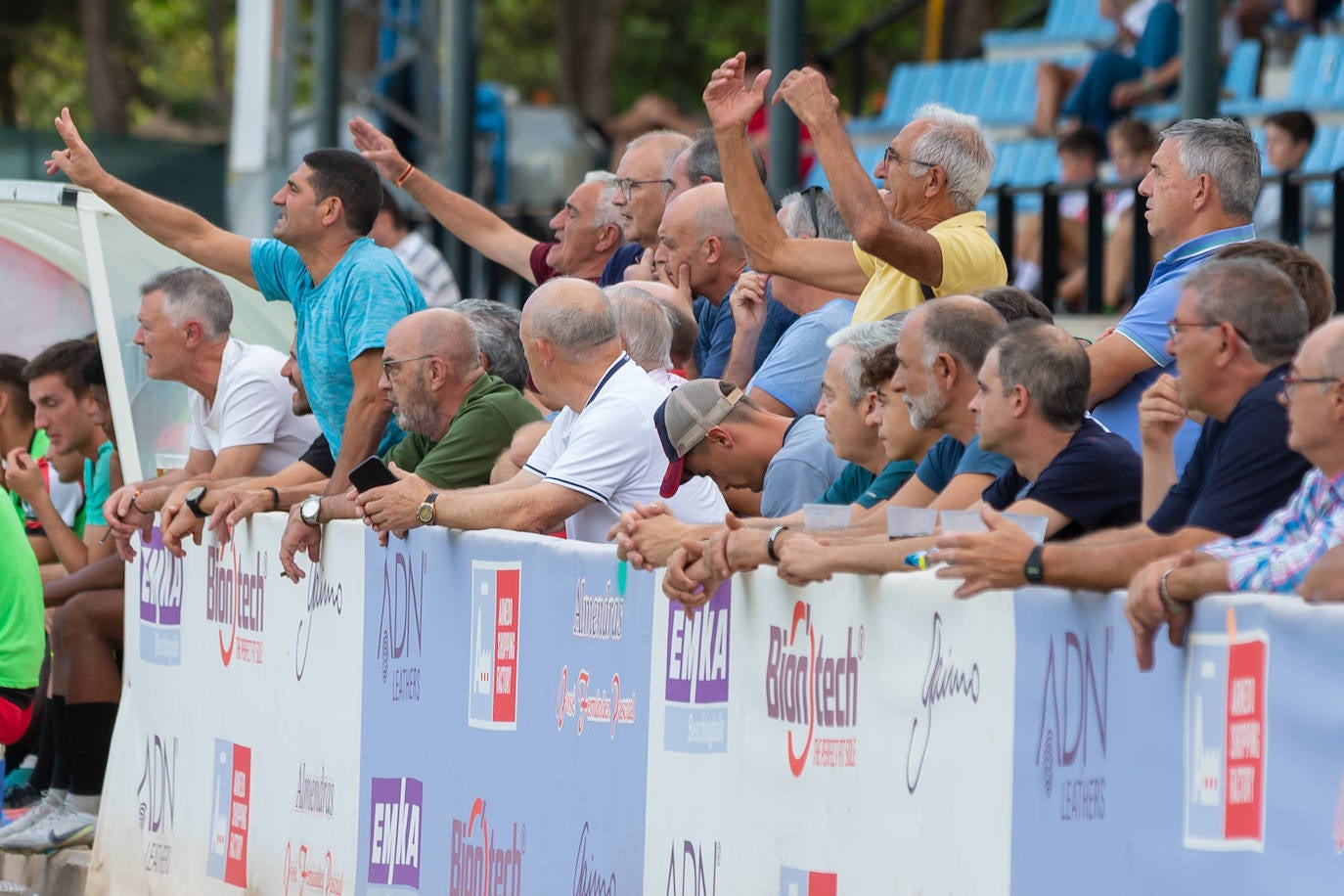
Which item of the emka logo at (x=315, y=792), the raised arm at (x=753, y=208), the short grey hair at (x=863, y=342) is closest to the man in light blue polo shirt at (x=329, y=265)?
the emka logo at (x=315, y=792)

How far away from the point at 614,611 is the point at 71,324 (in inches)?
227

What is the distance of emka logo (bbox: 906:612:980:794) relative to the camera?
14.9ft

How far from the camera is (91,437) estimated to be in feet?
32.3

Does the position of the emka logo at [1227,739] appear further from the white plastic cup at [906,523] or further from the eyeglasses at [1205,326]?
the white plastic cup at [906,523]

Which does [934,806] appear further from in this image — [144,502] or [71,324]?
[71,324]

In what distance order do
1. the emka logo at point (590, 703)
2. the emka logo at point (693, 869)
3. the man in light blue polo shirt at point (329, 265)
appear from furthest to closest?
the man in light blue polo shirt at point (329, 265) < the emka logo at point (590, 703) < the emka logo at point (693, 869)

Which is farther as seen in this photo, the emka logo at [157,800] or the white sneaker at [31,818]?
the white sneaker at [31,818]

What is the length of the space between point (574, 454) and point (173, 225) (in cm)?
249

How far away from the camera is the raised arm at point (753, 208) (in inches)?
261

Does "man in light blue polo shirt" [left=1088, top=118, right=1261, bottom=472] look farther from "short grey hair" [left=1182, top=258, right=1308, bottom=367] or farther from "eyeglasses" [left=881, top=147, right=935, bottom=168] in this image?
"short grey hair" [left=1182, top=258, right=1308, bottom=367]

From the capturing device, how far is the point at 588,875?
5.88 m

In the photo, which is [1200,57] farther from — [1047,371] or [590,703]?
[1047,371]

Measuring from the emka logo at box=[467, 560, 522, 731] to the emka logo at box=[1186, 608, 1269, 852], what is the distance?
263 cm

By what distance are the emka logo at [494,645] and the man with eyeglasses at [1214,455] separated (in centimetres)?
198
